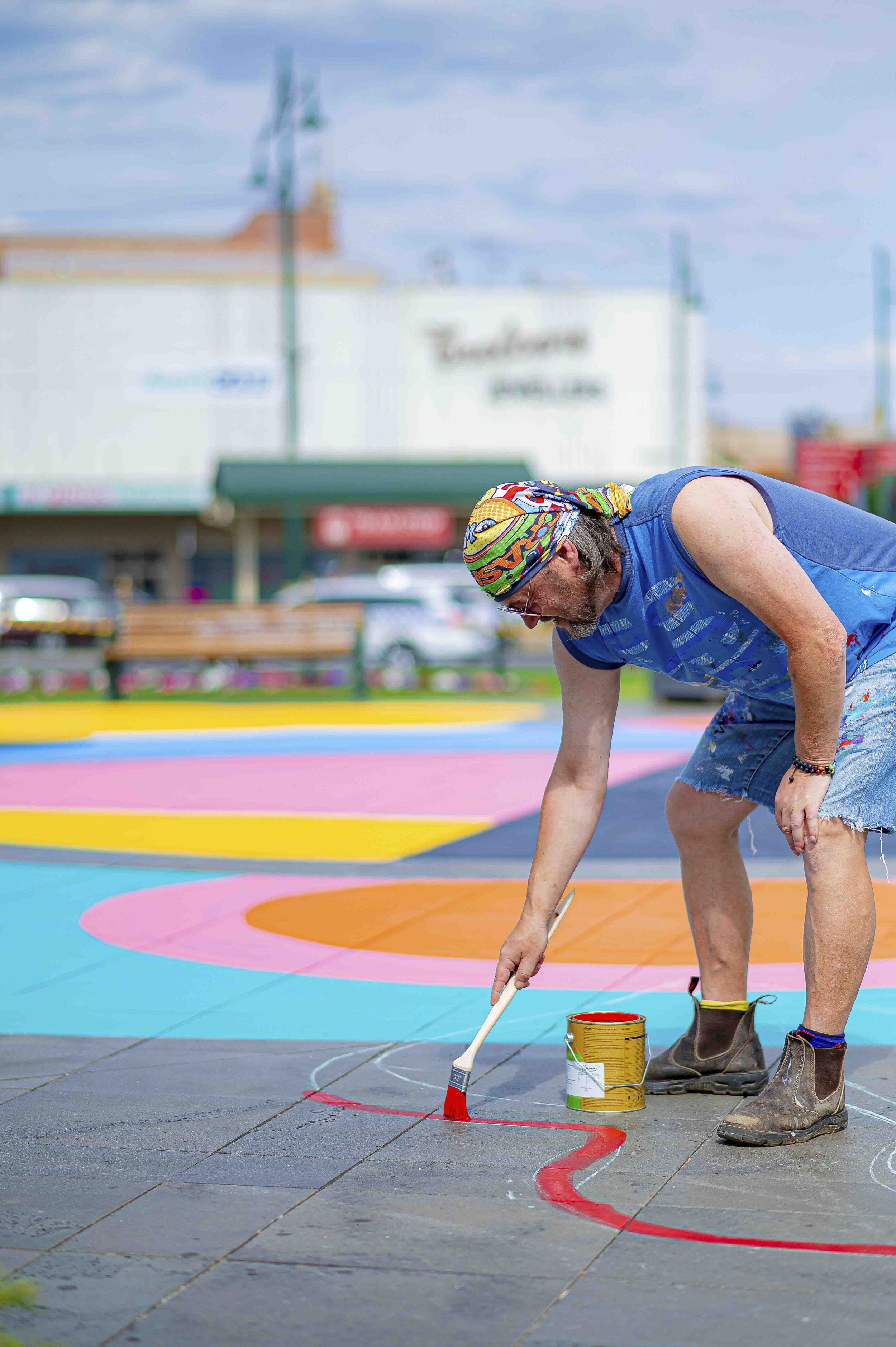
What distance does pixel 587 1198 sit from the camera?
2.91 metres

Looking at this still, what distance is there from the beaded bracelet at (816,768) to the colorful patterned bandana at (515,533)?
70 cm

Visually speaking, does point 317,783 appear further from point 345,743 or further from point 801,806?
point 801,806

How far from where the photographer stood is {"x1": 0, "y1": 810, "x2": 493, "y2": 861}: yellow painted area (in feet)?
25.1

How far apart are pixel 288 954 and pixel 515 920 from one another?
925 millimetres

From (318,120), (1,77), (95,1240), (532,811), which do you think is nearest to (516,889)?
(532,811)

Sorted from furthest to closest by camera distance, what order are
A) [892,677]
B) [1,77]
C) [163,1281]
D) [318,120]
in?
[1,77] < [318,120] < [892,677] < [163,1281]

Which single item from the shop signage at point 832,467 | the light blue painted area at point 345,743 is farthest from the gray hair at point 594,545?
the shop signage at point 832,467

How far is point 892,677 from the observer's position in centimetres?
335

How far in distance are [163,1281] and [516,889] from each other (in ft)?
13.0

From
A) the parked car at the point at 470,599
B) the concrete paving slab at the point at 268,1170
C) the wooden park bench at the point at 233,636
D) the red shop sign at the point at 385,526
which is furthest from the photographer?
the red shop sign at the point at 385,526

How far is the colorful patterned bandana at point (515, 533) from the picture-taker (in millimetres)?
3133

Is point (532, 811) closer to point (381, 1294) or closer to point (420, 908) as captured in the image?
point (420, 908)

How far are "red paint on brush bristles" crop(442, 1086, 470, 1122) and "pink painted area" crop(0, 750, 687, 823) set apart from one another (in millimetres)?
5089

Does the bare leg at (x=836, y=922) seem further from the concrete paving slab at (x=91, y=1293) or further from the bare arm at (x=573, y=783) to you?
the concrete paving slab at (x=91, y=1293)
